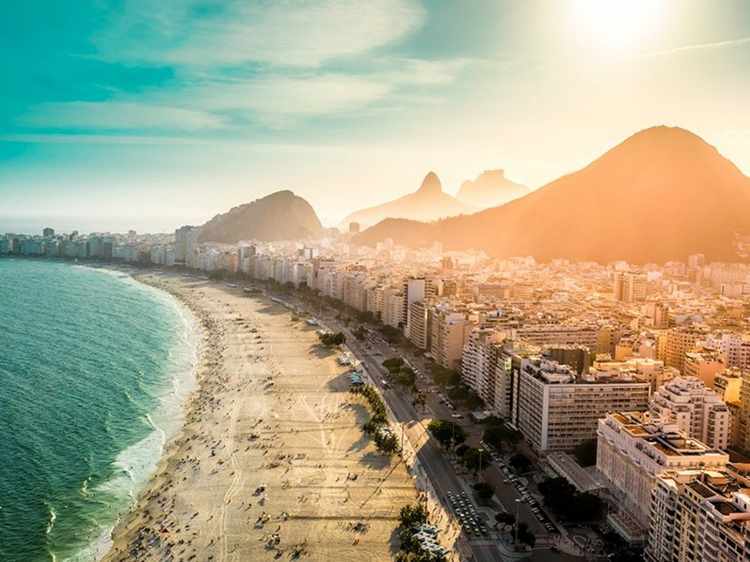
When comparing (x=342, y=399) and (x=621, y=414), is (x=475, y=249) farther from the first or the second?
(x=621, y=414)

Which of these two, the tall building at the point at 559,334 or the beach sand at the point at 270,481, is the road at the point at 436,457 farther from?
the tall building at the point at 559,334

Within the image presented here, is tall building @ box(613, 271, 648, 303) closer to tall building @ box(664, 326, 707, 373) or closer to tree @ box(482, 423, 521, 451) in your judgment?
tall building @ box(664, 326, 707, 373)

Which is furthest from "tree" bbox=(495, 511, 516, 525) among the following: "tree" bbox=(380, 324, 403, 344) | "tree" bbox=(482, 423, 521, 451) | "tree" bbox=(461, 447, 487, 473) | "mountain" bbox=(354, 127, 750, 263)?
"mountain" bbox=(354, 127, 750, 263)

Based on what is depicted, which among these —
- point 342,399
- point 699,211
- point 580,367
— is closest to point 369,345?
point 342,399

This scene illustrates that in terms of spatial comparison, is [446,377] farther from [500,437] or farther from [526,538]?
[526,538]

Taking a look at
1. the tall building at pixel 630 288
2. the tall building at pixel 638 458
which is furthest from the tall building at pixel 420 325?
the tall building at pixel 630 288

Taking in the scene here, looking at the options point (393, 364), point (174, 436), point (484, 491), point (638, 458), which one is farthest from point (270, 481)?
point (393, 364)
